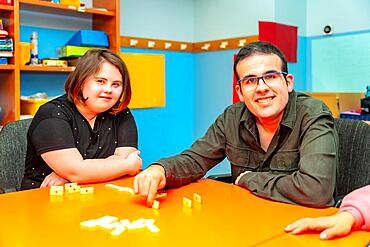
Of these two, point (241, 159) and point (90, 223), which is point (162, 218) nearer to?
point (90, 223)

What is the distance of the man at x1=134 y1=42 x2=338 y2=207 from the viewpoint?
1371mm

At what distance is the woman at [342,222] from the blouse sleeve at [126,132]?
106cm

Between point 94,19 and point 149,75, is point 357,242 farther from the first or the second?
point 149,75

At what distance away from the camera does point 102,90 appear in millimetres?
1889

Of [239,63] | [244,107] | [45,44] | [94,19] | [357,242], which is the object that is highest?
[94,19]

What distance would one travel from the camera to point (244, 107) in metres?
1.80

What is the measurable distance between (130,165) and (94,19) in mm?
2417

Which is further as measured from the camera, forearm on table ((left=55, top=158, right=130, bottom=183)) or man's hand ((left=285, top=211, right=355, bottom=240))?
forearm on table ((left=55, top=158, right=130, bottom=183))

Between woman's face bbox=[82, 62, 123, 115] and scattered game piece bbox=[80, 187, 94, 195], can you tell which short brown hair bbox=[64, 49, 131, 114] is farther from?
scattered game piece bbox=[80, 187, 94, 195]

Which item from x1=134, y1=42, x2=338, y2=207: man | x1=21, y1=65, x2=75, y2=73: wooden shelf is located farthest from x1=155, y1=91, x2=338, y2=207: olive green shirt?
x1=21, y1=65, x2=75, y2=73: wooden shelf

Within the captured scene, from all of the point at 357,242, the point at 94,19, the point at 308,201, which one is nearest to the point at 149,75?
the point at 94,19

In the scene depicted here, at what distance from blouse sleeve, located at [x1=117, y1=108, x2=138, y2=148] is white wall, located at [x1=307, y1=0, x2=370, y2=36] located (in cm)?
310

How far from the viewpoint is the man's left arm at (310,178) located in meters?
1.33

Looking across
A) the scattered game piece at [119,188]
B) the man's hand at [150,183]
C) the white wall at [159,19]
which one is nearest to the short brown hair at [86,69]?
the scattered game piece at [119,188]
